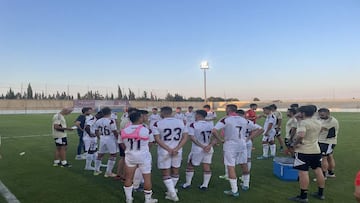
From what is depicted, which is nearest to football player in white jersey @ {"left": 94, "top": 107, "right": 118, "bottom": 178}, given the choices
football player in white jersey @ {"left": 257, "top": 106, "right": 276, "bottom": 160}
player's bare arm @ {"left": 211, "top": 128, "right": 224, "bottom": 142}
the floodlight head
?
player's bare arm @ {"left": 211, "top": 128, "right": 224, "bottom": 142}

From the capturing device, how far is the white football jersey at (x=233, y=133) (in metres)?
6.41

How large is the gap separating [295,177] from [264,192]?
4.94 ft

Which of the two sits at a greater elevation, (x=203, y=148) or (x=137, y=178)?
(x=203, y=148)

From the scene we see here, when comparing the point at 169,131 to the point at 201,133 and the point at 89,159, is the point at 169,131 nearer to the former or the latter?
the point at 201,133

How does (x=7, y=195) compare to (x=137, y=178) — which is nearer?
(x=7, y=195)

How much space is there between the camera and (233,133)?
21.0ft

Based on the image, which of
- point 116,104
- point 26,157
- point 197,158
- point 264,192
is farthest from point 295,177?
point 116,104

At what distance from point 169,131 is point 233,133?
1468 mm

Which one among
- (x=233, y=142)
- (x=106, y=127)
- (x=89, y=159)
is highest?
(x=106, y=127)

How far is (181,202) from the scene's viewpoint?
19.4 ft

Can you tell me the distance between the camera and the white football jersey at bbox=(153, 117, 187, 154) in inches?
240

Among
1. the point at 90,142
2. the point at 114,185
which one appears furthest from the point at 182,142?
the point at 90,142

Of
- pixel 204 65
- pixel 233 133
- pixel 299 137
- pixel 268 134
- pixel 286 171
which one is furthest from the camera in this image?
pixel 204 65

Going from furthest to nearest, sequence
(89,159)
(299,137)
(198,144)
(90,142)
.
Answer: (90,142)
(89,159)
(198,144)
(299,137)
